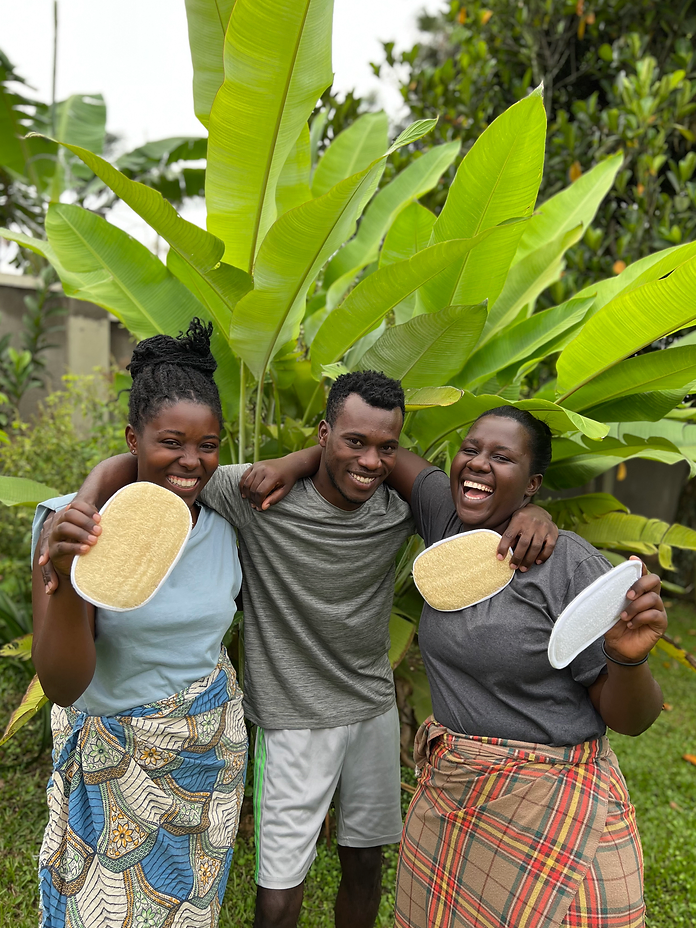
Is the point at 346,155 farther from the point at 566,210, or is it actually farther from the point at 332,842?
the point at 332,842

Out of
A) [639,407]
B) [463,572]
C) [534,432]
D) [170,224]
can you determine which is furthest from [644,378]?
[170,224]

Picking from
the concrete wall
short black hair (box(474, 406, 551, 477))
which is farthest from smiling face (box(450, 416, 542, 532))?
the concrete wall

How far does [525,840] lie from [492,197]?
5.92 ft

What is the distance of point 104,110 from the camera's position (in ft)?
18.3

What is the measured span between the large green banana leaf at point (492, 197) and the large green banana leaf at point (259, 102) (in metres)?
0.53

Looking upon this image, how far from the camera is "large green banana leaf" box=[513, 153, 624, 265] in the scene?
292 centimetres

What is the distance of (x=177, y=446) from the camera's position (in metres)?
1.51

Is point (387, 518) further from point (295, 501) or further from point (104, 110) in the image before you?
point (104, 110)

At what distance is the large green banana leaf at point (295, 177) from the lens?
8.33ft

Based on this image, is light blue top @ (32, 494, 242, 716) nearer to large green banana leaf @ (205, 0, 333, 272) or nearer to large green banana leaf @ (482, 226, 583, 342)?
large green banana leaf @ (205, 0, 333, 272)

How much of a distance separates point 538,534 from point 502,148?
1.26m

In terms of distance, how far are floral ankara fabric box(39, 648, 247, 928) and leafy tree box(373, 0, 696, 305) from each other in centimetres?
326

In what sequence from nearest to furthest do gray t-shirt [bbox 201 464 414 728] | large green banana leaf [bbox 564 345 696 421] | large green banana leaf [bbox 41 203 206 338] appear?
1. gray t-shirt [bbox 201 464 414 728]
2. large green banana leaf [bbox 564 345 696 421]
3. large green banana leaf [bbox 41 203 206 338]

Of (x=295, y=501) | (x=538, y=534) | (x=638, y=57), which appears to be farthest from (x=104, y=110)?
(x=538, y=534)
